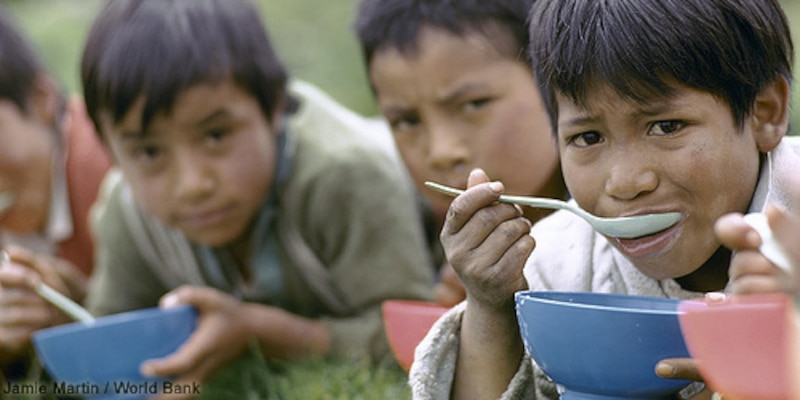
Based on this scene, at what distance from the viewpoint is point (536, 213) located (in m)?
2.00

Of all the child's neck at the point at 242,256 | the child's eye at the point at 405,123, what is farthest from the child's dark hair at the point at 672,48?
the child's neck at the point at 242,256

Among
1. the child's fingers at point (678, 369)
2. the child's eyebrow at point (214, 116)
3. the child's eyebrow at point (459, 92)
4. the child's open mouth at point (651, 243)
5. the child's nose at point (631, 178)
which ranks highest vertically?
the child's nose at point (631, 178)

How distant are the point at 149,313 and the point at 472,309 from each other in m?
0.78

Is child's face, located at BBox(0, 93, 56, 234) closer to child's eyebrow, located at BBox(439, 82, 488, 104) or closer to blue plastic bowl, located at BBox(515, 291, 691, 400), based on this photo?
child's eyebrow, located at BBox(439, 82, 488, 104)

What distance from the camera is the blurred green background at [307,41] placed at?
5594 millimetres

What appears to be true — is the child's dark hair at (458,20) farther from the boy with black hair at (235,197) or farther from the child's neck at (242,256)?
the child's neck at (242,256)

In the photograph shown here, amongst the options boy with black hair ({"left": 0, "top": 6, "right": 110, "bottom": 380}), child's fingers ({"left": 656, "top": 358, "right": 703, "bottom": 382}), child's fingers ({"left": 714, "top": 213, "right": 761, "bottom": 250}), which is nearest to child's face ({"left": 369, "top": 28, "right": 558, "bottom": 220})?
child's fingers ({"left": 656, "top": 358, "right": 703, "bottom": 382})

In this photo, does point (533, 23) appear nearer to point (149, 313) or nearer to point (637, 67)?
point (637, 67)

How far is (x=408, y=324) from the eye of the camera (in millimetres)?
1510

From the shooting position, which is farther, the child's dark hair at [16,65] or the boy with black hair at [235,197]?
the child's dark hair at [16,65]

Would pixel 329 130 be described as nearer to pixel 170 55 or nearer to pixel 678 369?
pixel 170 55

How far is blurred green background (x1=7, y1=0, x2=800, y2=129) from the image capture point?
220 inches

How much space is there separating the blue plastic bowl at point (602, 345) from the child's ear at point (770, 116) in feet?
0.90


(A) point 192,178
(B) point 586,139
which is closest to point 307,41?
(A) point 192,178
